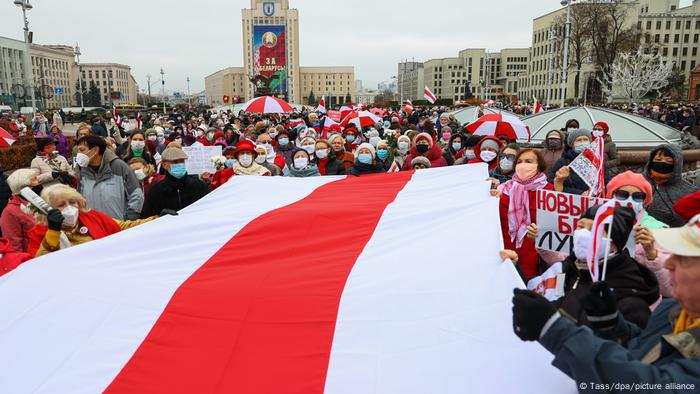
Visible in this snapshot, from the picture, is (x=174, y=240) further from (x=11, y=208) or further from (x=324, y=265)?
(x=11, y=208)

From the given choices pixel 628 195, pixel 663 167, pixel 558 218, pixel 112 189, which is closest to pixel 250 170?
pixel 112 189

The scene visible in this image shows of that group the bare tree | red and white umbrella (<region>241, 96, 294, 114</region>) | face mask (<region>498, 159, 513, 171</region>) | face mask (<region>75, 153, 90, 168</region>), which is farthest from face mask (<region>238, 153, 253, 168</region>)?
the bare tree

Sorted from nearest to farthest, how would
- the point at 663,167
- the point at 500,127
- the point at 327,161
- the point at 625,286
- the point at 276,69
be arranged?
the point at 625,286, the point at 663,167, the point at 327,161, the point at 500,127, the point at 276,69

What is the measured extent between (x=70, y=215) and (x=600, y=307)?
135 inches

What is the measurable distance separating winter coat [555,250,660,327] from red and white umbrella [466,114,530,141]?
6609 millimetres

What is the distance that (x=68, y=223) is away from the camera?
3.62 metres

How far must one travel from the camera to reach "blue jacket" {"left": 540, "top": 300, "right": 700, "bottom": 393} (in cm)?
142

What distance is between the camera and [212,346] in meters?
2.26

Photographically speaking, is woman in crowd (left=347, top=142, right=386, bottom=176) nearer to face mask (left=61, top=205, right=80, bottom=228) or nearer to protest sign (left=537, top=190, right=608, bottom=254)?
protest sign (left=537, top=190, right=608, bottom=254)

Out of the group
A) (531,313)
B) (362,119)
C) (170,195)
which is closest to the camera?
(531,313)

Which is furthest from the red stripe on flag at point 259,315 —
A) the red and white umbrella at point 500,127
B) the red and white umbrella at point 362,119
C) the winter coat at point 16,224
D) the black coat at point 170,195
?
the red and white umbrella at point 362,119

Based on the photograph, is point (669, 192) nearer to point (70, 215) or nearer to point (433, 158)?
point (433, 158)

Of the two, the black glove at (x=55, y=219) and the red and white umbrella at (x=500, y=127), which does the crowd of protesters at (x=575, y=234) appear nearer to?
the black glove at (x=55, y=219)

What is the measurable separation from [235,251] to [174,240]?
1.52 ft
